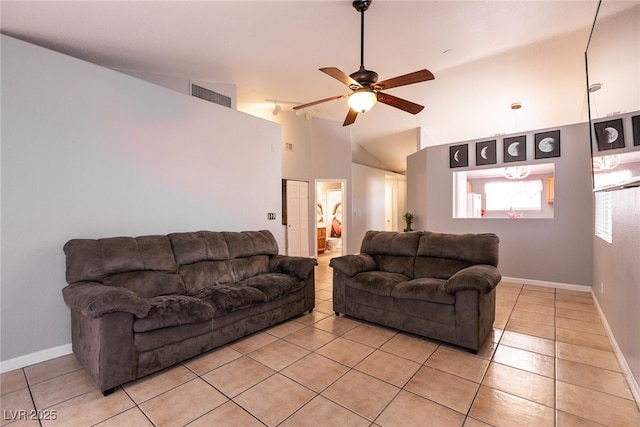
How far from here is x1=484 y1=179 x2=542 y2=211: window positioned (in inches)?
324

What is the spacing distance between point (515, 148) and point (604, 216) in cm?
→ 180

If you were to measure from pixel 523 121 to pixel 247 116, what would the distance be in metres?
5.63

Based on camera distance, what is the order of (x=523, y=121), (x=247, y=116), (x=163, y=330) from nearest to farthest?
(x=163, y=330) → (x=247, y=116) → (x=523, y=121)

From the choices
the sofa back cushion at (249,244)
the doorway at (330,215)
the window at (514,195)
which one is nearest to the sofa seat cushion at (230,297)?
the sofa back cushion at (249,244)

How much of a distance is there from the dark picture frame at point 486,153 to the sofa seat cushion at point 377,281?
3046 millimetres

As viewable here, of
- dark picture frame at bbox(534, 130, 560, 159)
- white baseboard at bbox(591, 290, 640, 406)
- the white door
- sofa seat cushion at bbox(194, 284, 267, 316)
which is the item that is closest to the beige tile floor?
white baseboard at bbox(591, 290, 640, 406)

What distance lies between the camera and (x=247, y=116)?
4.29 m

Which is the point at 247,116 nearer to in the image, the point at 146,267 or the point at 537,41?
the point at 146,267

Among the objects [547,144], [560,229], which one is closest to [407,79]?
[547,144]

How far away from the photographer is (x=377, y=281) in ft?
9.88

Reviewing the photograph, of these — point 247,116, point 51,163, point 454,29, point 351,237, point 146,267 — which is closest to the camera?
point 51,163

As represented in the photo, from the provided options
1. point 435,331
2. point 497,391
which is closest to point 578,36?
point 435,331

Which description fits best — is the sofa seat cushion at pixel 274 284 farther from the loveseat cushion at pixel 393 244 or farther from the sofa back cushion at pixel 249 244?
the loveseat cushion at pixel 393 244

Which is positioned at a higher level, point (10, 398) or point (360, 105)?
point (360, 105)
